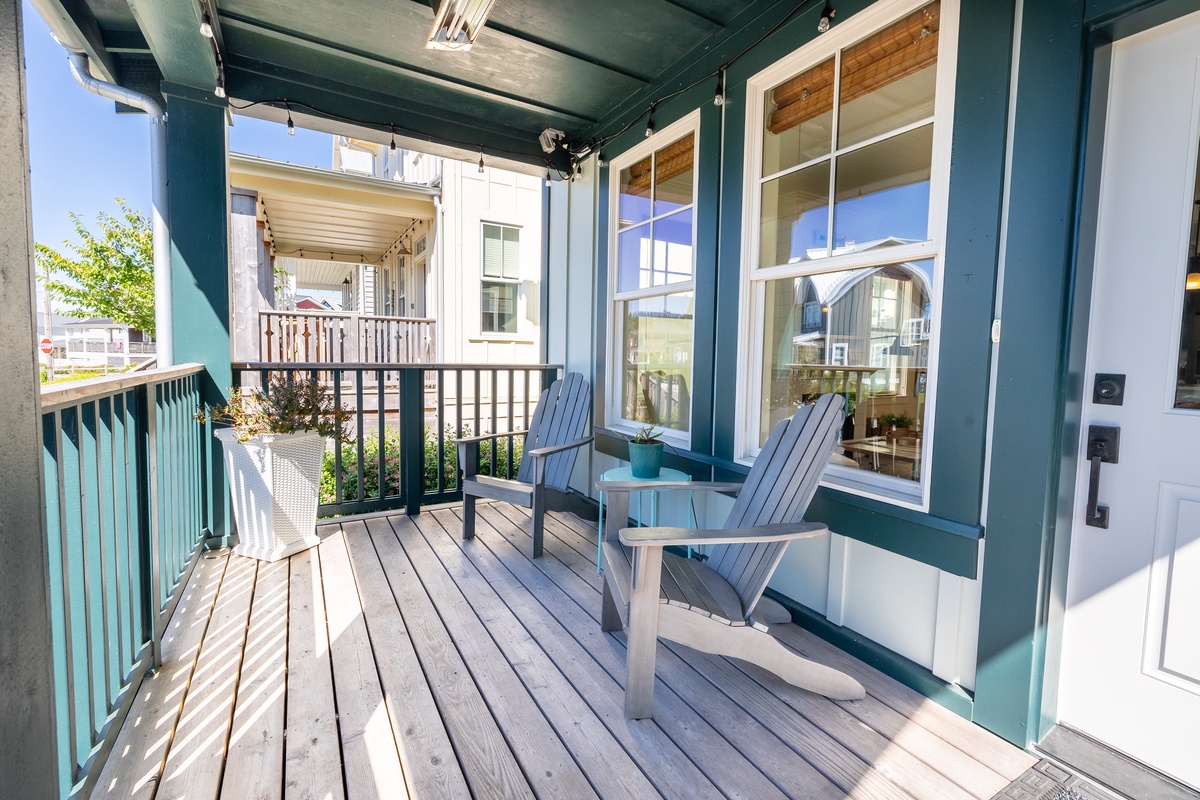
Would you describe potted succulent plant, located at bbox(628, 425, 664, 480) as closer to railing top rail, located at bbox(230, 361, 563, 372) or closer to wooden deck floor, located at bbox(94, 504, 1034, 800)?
wooden deck floor, located at bbox(94, 504, 1034, 800)

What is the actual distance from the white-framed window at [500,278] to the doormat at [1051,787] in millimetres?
6626

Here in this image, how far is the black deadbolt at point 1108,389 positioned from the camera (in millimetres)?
1532

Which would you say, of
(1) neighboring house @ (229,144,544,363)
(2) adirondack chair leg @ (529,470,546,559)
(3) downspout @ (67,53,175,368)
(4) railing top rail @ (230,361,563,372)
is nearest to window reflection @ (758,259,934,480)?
(2) adirondack chair leg @ (529,470,546,559)

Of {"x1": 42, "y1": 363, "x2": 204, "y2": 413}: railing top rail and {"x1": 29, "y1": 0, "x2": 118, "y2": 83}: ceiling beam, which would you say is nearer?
{"x1": 42, "y1": 363, "x2": 204, "y2": 413}: railing top rail

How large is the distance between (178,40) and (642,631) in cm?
311

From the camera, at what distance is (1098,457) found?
5.12 feet

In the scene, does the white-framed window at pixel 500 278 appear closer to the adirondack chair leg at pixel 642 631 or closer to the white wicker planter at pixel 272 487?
the white wicker planter at pixel 272 487

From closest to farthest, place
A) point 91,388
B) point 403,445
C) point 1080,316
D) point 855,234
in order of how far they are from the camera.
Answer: point 91,388 < point 1080,316 < point 855,234 < point 403,445

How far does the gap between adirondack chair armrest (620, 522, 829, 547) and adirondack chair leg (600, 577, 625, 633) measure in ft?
2.05

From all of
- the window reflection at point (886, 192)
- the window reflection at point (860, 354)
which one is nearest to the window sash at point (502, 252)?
the window reflection at point (860, 354)

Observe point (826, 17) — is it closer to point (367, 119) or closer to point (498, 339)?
point (367, 119)

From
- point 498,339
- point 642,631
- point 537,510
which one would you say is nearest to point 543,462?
point 537,510

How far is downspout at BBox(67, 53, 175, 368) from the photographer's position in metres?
2.91

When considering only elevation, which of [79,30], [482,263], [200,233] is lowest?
[200,233]
